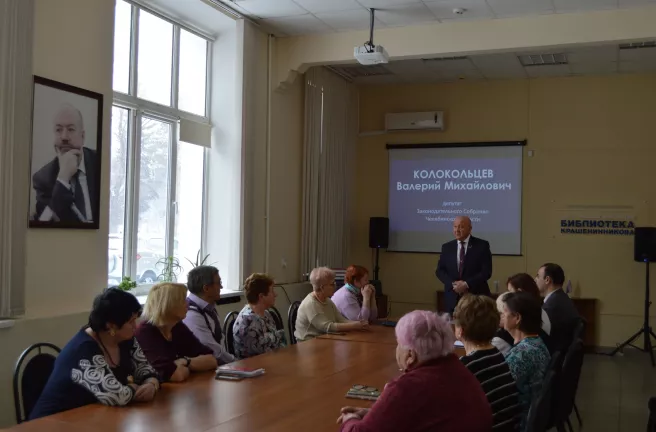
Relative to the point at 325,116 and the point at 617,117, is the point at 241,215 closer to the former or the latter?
the point at 325,116

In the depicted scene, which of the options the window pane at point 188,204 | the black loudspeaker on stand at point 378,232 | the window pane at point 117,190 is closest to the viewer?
the window pane at point 117,190

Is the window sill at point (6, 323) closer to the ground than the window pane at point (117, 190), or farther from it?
closer to the ground

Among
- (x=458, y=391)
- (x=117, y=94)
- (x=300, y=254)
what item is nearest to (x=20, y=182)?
(x=117, y=94)

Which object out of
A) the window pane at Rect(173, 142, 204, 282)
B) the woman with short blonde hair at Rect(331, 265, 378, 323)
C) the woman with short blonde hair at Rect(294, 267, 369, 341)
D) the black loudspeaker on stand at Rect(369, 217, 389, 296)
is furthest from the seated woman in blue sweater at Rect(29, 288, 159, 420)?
the black loudspeaker on stand at Rect(369, 217, 389, 296)

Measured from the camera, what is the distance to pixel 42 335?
209 inches

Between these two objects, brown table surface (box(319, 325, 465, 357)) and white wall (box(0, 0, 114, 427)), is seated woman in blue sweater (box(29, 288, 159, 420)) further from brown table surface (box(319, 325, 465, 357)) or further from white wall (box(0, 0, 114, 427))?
brown table surface (box(319, 325, 465, 357))

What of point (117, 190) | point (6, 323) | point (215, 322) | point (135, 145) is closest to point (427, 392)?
point (215, 322)

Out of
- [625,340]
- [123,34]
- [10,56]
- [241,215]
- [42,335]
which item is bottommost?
[625,340]

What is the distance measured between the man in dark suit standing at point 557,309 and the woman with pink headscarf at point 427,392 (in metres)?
2.69

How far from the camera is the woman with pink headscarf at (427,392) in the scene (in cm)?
251

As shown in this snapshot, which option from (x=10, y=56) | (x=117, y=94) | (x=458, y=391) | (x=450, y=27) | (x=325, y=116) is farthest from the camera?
(x=325, y=116)

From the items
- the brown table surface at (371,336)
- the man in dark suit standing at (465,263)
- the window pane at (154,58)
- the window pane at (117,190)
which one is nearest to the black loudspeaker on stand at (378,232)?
the man in dark suit standing at (465,263)

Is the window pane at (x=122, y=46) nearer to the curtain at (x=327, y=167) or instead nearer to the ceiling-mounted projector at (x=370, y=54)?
the ceiling-mounted projector at (x=370, y=54)

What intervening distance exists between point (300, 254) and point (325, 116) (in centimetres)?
205
